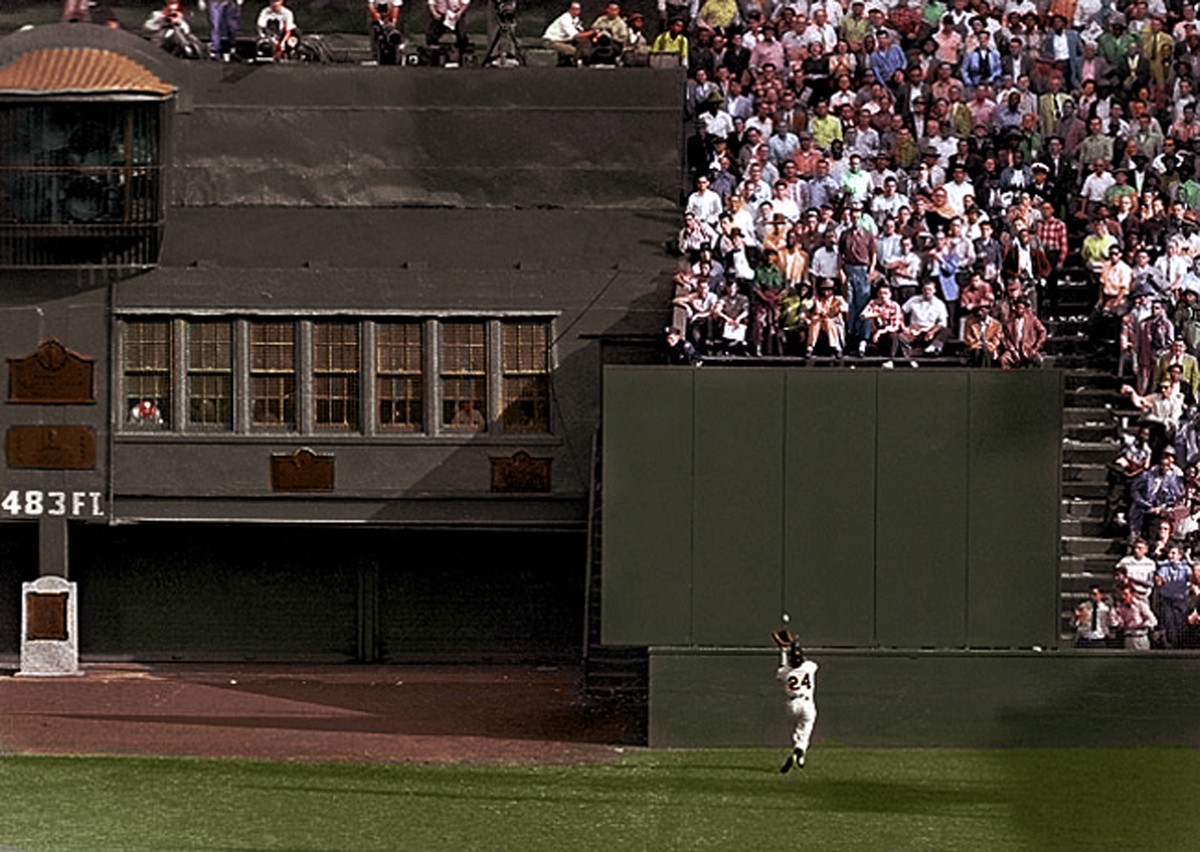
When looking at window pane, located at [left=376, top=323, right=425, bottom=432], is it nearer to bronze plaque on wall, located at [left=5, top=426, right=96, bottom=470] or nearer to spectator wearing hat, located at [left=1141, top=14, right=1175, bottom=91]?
bronze plaque on wall, located at [left=5, top=426, right=96, bottom=470]

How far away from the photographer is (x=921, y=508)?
3588 cm

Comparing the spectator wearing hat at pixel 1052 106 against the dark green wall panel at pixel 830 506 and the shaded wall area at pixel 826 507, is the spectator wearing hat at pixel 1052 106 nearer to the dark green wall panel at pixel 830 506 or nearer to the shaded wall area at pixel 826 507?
the shaded wall area at pixel 826 507

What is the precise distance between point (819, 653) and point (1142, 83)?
1256 cm

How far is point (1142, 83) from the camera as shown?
4309 centimetres

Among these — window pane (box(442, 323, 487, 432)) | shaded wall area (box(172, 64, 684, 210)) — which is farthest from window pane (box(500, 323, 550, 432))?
shaded wall area (box(172, 64, 684, 210))

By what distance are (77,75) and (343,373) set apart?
5.81 metres

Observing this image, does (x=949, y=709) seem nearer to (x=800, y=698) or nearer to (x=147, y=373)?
(x=800, y=698)

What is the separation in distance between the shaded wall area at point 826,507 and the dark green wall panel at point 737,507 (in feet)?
0.06

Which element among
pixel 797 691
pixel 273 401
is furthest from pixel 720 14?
pixel 797 691

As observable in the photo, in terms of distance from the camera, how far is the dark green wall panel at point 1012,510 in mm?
35688

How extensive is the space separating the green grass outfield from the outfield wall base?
11.1 inches

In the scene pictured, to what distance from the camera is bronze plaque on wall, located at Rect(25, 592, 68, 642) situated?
42.4 m

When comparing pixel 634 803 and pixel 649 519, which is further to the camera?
pixel 649 519

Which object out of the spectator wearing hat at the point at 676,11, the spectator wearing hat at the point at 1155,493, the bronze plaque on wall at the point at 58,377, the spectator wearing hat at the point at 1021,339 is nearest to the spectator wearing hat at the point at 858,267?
the spectator wearing hat at the point at 1021,339
